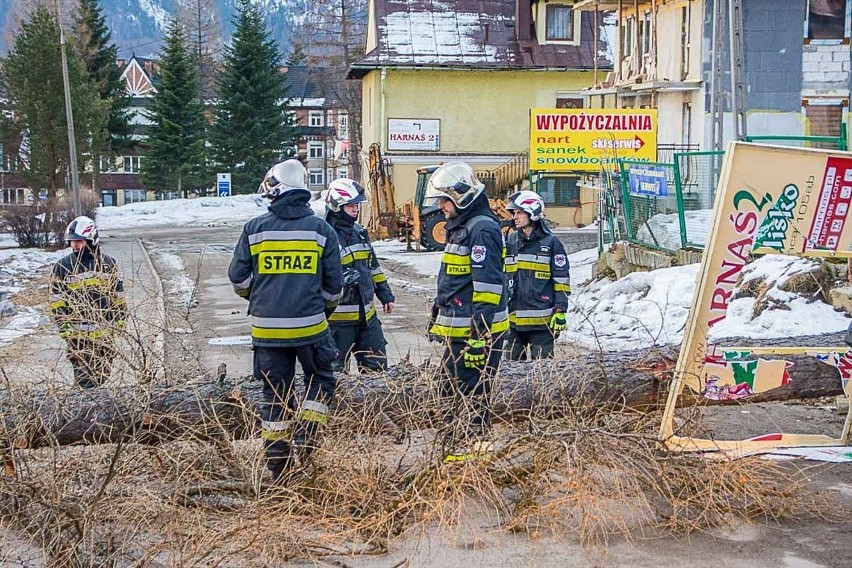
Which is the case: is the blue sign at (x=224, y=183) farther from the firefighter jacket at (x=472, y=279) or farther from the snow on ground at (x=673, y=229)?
the firefighter jacket at (x=472, y=279)

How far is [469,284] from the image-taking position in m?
6.57

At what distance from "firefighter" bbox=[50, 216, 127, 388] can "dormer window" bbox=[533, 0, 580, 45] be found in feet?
101

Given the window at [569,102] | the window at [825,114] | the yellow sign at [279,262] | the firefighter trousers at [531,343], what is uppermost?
the window at [569,102]

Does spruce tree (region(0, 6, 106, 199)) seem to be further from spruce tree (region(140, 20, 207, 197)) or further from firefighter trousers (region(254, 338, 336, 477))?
firefighter trousers (region(254, 338, 336, 477))

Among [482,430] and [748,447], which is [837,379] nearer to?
[748,447]

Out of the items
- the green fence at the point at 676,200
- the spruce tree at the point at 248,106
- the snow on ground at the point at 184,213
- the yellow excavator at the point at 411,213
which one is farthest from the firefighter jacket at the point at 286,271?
the spruce tree at the point at 248,106

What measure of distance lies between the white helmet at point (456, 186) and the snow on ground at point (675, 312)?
112 inches

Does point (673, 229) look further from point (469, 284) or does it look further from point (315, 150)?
point (315, 150)

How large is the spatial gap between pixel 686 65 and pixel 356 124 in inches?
1188

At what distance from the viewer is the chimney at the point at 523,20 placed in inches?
1470

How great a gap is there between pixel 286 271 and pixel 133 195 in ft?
250

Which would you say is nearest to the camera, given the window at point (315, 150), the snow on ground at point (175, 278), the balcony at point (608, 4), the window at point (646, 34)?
the snow on ground at point (175, 278)

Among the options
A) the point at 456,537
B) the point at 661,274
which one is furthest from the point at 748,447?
the point at 661,274

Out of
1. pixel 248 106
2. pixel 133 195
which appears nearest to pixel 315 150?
pixel 133 195
